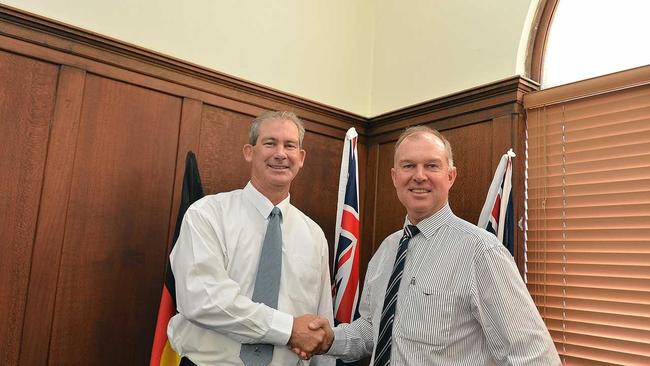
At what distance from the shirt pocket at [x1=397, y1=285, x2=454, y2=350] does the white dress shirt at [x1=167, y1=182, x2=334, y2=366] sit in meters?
0.48

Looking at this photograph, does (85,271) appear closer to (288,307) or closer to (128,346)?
(128,346)

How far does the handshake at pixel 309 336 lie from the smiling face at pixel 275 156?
0.54 m

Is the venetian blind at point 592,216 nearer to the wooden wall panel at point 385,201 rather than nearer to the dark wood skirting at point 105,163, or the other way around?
the dark wood skirting at point 105,163

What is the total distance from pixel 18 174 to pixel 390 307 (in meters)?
1.65

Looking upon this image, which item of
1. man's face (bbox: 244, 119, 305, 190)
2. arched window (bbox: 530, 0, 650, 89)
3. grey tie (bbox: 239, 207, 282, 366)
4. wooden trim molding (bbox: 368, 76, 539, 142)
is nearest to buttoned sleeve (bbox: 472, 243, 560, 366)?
grey tie (bbox: 239, 207, 282, 366)

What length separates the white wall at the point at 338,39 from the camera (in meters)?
2.49

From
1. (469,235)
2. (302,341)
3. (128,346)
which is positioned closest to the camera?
(469,235)

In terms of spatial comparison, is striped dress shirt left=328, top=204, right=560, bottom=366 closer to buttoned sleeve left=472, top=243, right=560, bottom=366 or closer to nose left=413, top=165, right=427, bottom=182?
buttoned sleeve left=472, top=243, right=560, bottom=366

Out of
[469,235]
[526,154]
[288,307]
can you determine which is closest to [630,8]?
[526,154]

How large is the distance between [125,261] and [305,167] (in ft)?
3.89

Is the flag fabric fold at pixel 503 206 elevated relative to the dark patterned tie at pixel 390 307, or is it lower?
elevated

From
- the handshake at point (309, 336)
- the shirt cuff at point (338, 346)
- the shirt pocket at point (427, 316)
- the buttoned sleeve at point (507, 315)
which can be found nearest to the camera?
the buttoned sleeve at point (507, 315)

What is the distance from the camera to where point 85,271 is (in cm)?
219

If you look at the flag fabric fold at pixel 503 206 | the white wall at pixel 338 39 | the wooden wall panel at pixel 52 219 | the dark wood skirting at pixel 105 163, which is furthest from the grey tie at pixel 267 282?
the white wall at pixel 338 39
